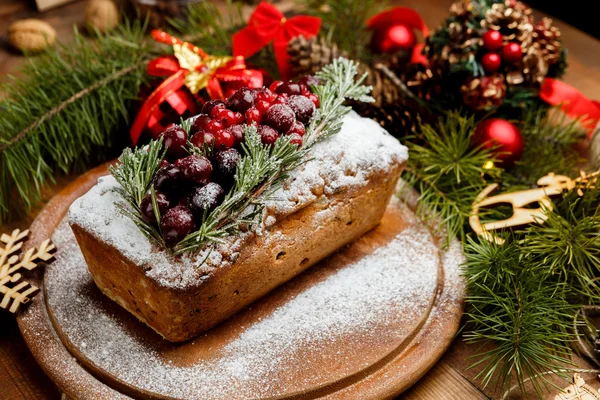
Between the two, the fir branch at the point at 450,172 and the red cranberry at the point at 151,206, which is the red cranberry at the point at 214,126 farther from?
the fir branch at the point at 450,172

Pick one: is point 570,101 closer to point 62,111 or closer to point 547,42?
point 547,42

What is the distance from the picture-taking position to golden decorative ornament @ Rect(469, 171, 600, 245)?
1.77 meters

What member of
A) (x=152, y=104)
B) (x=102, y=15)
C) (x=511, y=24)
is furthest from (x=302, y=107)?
(x=102, y=15)

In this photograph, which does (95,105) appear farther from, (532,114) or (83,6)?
(532,114)

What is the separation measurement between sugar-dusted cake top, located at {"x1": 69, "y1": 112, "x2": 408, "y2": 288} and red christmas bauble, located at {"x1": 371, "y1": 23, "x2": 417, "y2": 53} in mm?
735

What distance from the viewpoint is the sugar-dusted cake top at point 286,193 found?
143 cm

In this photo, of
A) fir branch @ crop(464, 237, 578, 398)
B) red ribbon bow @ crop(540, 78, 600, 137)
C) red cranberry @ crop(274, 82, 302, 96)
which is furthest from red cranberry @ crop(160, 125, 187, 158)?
red ribbon bow @ crop(540, 78, 600, 137)

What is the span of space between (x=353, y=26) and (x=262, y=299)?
53.7 inches

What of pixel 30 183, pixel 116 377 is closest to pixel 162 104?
pixel 30 183

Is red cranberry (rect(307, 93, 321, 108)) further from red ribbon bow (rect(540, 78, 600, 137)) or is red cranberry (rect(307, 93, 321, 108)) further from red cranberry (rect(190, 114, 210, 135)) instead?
red ribbon bow (rect(540, 78, 600, 137))

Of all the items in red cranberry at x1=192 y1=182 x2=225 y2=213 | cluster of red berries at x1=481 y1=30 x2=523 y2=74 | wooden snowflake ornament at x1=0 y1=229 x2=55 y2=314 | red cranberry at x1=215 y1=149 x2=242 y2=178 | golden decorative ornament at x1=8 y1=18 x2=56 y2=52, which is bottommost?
wooden snowflake ornament at x1=0 y1=229 x2=55 y2=314

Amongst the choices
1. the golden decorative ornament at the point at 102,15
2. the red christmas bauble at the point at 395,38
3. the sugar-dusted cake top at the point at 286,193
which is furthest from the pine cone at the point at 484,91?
the golden decorative ornament at the point at 102,15

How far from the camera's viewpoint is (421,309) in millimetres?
1631

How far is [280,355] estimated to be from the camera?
1.51 meters
